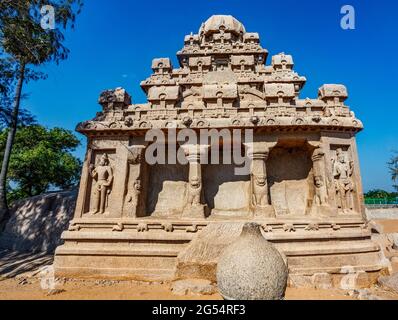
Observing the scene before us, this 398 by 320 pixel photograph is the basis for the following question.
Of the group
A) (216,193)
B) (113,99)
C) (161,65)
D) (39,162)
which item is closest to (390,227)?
(216,193)

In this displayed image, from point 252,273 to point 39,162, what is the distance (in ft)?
65.0

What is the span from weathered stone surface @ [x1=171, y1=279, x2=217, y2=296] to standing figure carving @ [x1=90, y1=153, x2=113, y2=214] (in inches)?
143

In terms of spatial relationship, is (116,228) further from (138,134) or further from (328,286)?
(328,286)

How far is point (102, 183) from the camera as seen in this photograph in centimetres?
825

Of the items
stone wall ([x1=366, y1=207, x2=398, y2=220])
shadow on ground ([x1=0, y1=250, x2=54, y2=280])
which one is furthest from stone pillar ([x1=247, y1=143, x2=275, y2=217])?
stone wall ([x1=366, y1=207, x2=398, y2=220])

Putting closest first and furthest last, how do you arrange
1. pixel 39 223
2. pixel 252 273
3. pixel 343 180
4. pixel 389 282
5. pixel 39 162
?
1. pixel 252 273
2. pixel 389 282
3. pixel 343 180
4. pixel 39 223
5. pixel 39 162

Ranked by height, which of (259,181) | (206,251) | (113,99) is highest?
(113,99)

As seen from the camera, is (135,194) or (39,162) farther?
(39,162)

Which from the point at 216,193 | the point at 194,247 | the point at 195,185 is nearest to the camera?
the point at 194,247

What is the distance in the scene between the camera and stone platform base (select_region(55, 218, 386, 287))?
6.98 m

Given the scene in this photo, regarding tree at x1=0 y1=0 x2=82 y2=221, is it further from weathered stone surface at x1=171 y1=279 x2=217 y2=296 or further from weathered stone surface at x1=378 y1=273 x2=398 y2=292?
weathered stone surface at x1=378 y1=273 x2=398 y2=292

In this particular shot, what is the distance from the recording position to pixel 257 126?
7.93 m

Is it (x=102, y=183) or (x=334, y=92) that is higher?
(x=334, y=92)

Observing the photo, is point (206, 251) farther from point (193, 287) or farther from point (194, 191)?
point (194, 191)
